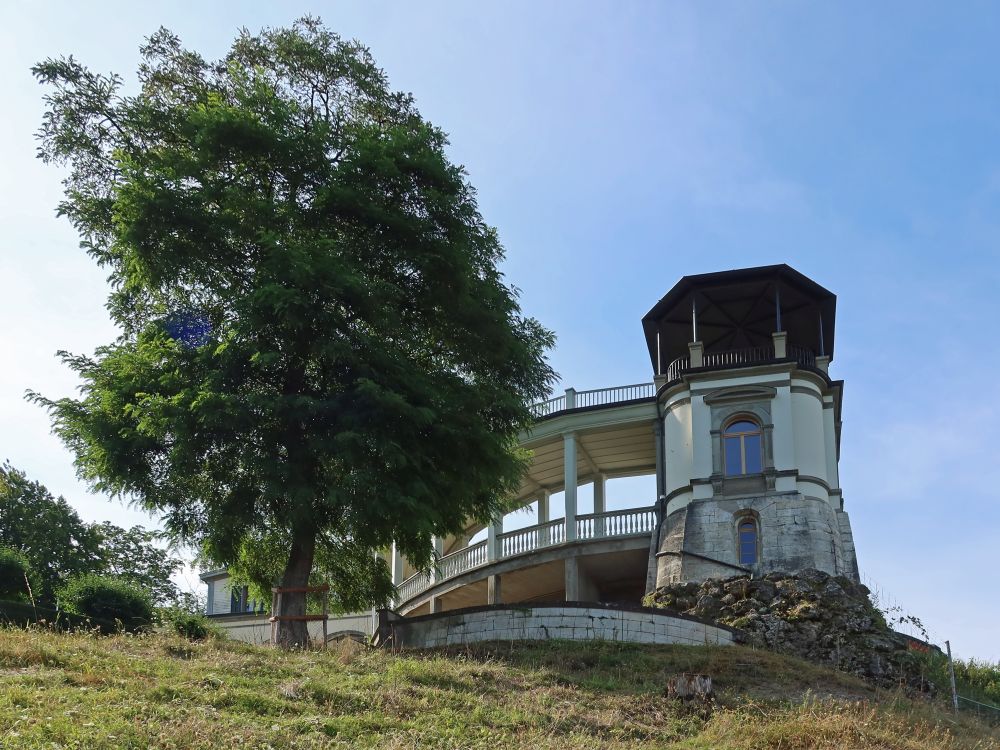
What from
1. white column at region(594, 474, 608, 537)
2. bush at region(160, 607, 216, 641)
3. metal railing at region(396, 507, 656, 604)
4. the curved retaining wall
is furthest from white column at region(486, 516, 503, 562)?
bush at region(160, 607, 216, 641)

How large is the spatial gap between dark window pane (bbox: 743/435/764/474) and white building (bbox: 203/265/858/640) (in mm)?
39

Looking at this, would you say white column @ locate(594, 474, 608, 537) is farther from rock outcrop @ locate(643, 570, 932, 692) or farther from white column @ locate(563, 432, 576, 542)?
rock outcrop @ locate(643, 570, 932, 692)

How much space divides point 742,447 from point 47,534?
19.6 m

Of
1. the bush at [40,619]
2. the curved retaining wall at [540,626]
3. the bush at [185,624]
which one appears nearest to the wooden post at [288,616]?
the bush at [185,624]

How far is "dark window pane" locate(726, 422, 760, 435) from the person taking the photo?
1315 inches

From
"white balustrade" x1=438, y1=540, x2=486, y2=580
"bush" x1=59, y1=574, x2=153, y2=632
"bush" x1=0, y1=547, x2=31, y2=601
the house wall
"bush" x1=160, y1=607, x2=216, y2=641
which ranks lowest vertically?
"bush" x1=160, y1=607, x2=216, y2=641

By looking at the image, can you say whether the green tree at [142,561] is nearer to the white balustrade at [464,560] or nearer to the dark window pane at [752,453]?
the white balustrade at [464,560]

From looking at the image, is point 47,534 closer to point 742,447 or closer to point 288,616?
point 288,616

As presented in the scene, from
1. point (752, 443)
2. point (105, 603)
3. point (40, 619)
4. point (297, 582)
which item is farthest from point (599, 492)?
point (40, 619)

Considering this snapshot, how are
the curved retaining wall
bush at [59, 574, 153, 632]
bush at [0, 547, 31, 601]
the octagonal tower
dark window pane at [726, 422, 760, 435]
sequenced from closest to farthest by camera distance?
bush at [59, 574, 153, 632]
the curved retaining wall
bush at [0, 547, 31, 601]
the octagonal tower
dark window pane at [726, 422, 760, 435]

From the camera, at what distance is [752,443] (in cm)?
3325

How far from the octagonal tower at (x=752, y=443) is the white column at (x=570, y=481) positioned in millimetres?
2708

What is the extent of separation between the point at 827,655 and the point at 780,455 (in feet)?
23.9

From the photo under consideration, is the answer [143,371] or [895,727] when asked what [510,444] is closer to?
[143,371]
